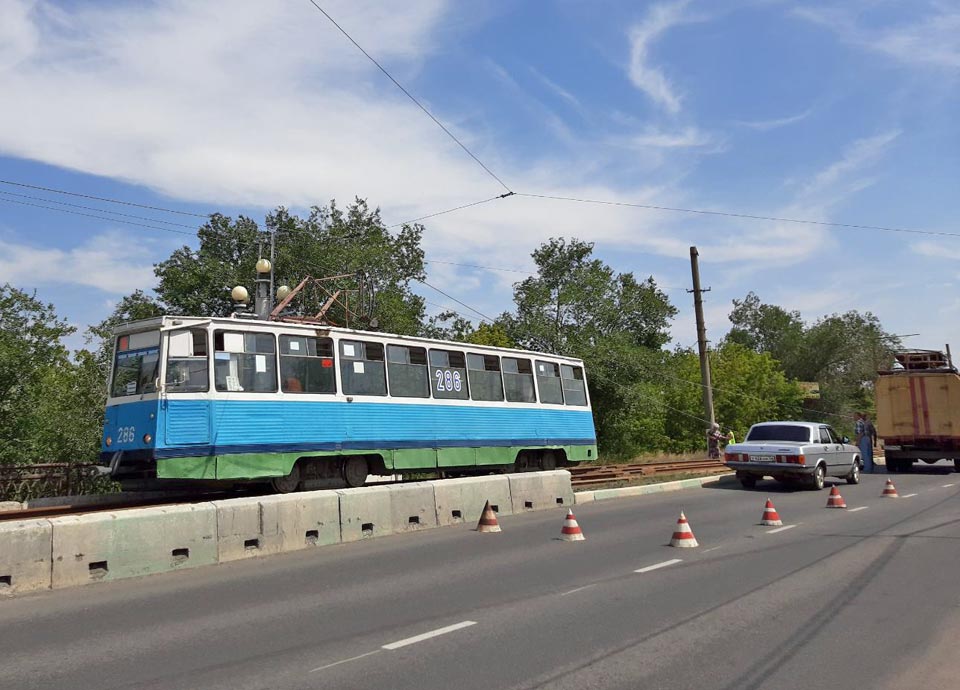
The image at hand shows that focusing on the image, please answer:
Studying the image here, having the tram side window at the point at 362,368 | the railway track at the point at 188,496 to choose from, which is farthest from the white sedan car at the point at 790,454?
the tram side window at the point at 362,368

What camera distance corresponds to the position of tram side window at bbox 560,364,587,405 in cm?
2253

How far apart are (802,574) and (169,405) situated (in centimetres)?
962

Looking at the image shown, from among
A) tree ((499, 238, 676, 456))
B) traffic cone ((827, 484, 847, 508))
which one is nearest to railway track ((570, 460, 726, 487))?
traffic cone ((827, 484, 847, 508))

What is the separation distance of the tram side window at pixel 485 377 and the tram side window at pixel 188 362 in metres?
6.84

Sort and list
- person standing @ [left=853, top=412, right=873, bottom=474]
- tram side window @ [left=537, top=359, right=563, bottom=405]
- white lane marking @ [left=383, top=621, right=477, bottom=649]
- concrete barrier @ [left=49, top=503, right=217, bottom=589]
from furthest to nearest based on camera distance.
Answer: person standing @ [left=853, top=412, right=873, bottom=474], tram side window @ [left=537, top=359, right=563, bottom=405], concrete barrier @ [left=49, top=503, right=217, bottom=589], white lane marking @ [left=383, top=621, right=477, bottom=649]

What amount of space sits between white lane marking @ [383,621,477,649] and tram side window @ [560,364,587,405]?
1612cm

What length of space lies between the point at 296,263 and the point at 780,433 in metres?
26.5

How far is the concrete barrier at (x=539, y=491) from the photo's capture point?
597 inches

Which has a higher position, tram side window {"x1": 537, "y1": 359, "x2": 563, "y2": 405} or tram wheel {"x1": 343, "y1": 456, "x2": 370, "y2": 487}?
tram side window {"x1": 537, "y1": 359, "x2": 563, "y2": 405}

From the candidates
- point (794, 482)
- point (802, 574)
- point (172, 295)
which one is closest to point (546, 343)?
point (172, 295)

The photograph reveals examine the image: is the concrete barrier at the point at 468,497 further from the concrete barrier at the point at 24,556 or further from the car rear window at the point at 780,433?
the car rear window at the point at 780,433

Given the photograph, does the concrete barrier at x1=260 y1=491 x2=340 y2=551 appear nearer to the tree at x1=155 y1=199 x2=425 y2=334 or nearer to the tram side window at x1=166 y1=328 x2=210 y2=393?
the tram side window at x1=166 y1=328 x2=210 y2=393

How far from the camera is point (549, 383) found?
21.8 m

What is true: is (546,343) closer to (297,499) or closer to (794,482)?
(794,482)
